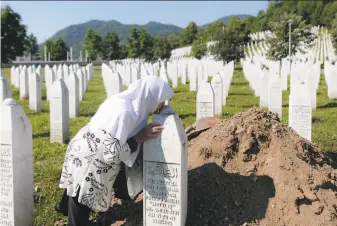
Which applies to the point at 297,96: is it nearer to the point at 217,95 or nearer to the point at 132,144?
the point at 217,95

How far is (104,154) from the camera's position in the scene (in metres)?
3.78

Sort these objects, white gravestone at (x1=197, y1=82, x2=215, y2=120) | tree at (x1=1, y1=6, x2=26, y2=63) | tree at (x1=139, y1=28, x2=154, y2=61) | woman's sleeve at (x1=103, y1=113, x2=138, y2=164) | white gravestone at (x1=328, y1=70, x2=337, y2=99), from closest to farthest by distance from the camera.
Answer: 1. woman's sleeve at (x1=103, y1=113, x2=138, y2=164)
2. white gravestone at (x1=197, y1=82, x2=215, y2=120)
3. white gravestone at (x1=328, y1=70, x2=337, y2=99)
4. tree at (x1=1, y1=6, x2=26, y2=63)
5. tree at (x1=139, y1=28, x2=154, y2=61)

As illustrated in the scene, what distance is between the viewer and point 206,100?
8.85m

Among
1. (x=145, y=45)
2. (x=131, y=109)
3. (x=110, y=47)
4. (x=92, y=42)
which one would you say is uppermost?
(x=92, y=42)

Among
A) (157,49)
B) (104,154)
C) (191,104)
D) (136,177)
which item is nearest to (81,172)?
(104,154)

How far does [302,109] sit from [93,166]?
4.79 m

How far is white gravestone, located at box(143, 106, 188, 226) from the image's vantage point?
3.86 metres

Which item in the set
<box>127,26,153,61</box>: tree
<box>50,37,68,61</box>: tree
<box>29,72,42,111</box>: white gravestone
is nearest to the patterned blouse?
<box>29,72,42,111</box>: white gravestone

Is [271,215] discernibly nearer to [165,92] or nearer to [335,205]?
[335,205]

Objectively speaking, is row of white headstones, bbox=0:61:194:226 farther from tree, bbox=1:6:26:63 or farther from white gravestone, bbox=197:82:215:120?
tree, bbox=1:6:26:63

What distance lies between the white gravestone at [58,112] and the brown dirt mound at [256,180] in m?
4.28

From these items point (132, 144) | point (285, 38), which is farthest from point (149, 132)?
point (285, 38)

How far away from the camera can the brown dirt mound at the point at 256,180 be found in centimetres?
418

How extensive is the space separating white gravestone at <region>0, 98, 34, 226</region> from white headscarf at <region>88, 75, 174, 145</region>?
1018 mm
